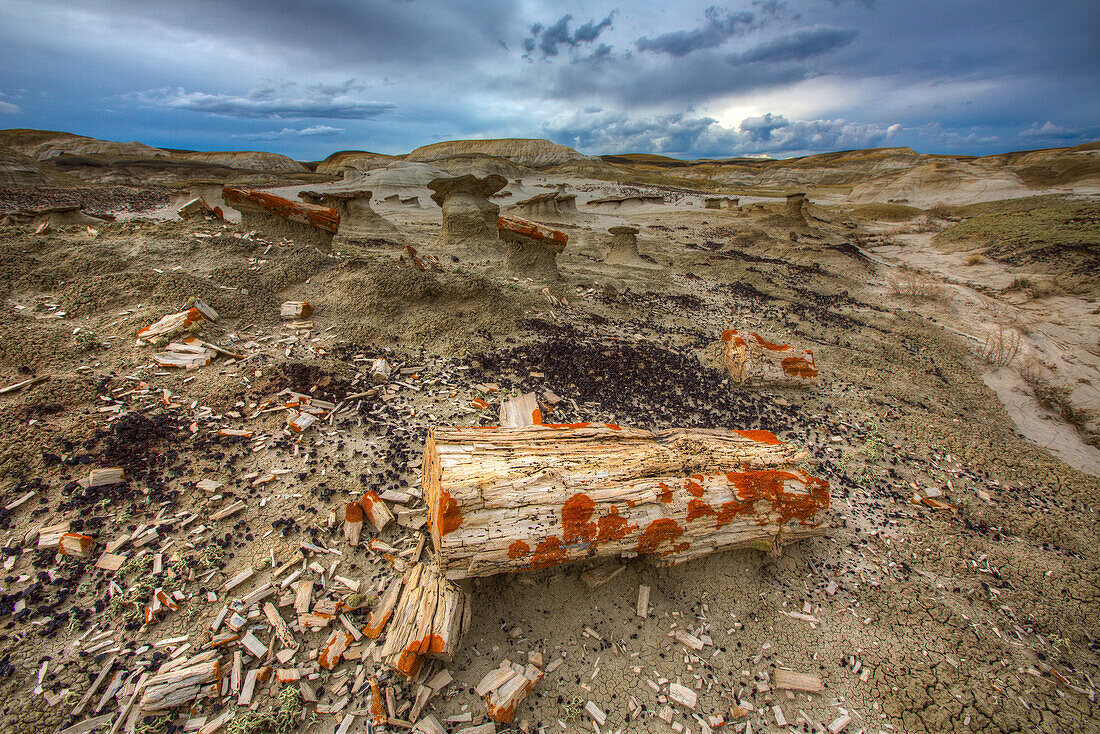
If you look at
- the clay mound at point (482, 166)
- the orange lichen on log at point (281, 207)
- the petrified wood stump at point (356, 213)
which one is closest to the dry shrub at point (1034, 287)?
the orange lichen on log at point (281, 207)

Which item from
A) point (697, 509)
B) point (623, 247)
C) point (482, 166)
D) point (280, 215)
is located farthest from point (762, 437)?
point (482, 166)

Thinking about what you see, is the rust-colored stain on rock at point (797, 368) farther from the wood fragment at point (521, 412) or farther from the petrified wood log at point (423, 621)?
the petrified wood log at point (423, 621)

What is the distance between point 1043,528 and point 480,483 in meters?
6.78

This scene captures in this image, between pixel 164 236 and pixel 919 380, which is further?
pixel 919 380

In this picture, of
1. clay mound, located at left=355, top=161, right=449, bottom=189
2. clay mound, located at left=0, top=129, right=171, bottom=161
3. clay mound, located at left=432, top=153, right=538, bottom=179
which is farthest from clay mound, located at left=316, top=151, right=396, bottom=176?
clay mound, located at left=355, top=161, right=449, bottom=189

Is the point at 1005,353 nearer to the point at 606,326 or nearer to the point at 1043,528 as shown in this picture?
the point at 1043,528

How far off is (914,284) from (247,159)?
7674 cm

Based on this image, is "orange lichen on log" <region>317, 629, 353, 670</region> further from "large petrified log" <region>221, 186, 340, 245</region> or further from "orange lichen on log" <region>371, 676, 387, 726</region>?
"large petrified log" <region>221, 186, 340, 245</region>

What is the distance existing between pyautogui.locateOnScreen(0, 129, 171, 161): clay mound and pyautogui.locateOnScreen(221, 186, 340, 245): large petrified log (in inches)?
2321

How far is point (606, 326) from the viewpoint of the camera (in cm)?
905

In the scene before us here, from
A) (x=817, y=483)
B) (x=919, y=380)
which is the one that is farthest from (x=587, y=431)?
(x=919, y=380)

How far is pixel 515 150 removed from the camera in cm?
6969

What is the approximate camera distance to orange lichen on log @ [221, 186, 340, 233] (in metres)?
8.79

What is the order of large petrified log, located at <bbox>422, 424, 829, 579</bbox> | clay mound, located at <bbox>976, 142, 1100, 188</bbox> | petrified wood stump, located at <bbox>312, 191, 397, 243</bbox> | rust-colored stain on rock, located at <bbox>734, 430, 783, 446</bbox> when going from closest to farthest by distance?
large petrified log, located at <bbox>422, 424, 829, 579</bbox>, rust-colored stain on rock, located at <bbox>734, 430, 783, 446</bbox>, petrified wood stump, located at <bbox>312, 191, 397, 243</bbox>, clay mound, located at <bbox>976, 142, 1100, 188</bbox>
